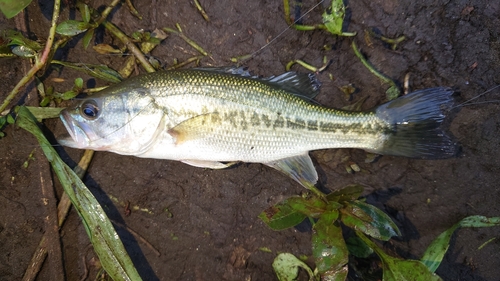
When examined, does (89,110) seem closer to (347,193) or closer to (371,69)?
(347,193)

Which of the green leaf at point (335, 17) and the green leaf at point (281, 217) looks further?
the green leaf at point (335, 17)

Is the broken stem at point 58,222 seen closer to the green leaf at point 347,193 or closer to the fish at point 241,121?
the fish at point 241,121

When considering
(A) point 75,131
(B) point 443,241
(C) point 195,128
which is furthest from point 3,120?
(B) point 443,241

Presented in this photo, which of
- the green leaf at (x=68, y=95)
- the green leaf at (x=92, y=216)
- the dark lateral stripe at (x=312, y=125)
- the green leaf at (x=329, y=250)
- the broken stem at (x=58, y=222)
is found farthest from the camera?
the broken stem at (x=58, y=222)

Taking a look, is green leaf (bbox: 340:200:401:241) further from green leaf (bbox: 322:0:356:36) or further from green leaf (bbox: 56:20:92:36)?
green leaf (bbox: 56:20:92:36)

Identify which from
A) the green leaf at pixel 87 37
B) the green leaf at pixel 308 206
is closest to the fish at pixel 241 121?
the green leaf at pixel 308 206

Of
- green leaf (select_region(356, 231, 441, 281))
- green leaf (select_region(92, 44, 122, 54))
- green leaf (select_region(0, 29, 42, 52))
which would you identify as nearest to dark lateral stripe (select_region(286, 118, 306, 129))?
green leaf (select_region(356, 231, 441, 281))

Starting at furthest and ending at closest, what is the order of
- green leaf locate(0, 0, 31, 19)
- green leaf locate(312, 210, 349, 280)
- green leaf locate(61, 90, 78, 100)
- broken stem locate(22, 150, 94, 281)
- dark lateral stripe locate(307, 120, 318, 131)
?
1. broken stem locate(22, 150, 94, 281)
2. green leaf locate(61, 90, 78, 100)
3. dark lateral stripe locate(307, 120, 318, 131)
4. green leaf locate(312, 210, 349, 280)
5. green leaf locate(0, 0, 31, 19)
